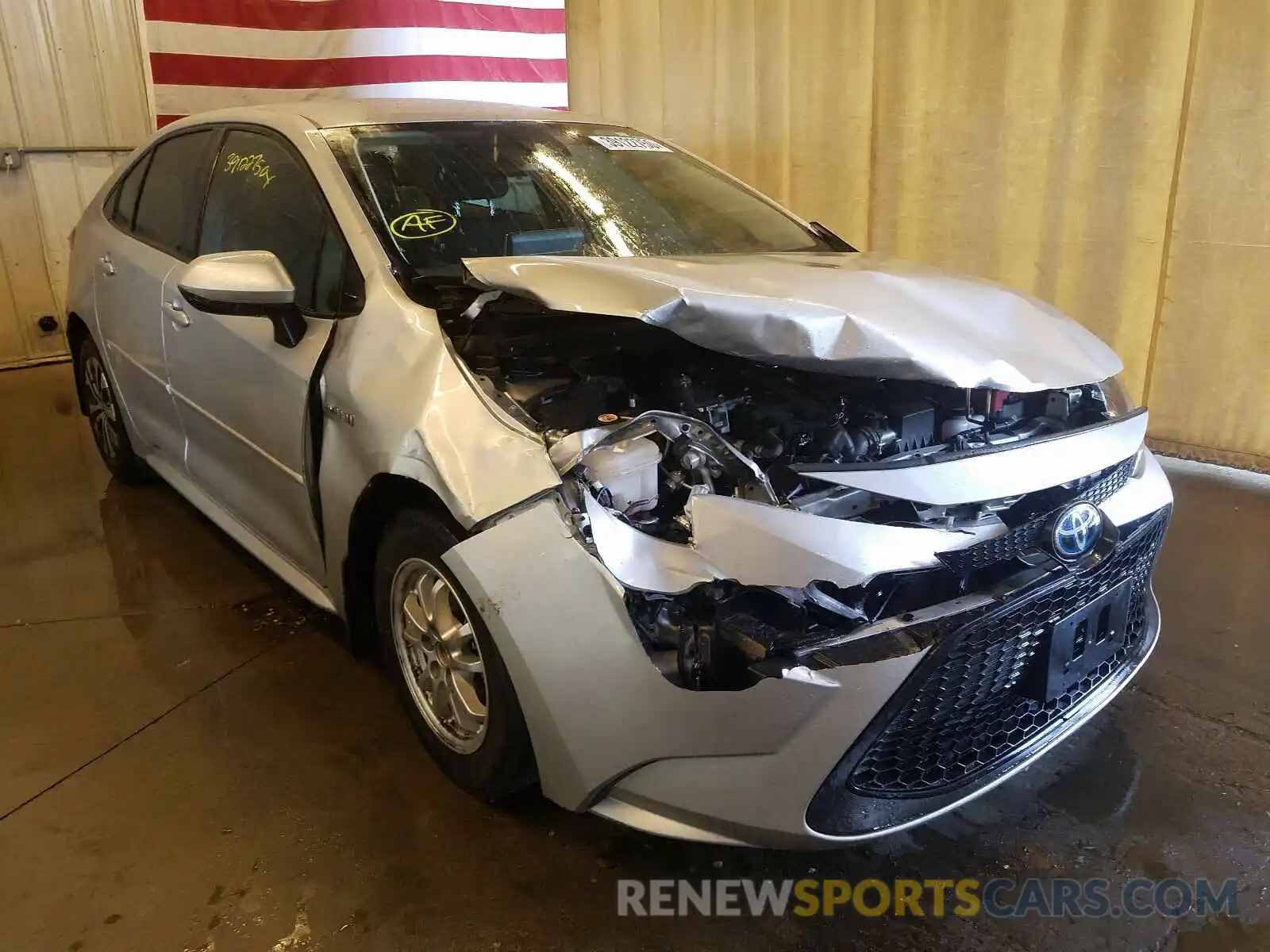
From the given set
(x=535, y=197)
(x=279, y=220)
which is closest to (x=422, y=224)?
(x=535, y=197)

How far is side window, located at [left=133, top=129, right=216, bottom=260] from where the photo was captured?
2.79m

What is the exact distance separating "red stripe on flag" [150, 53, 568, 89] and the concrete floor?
3.75 metres

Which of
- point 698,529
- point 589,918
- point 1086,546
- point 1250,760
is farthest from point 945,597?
point 1250,760

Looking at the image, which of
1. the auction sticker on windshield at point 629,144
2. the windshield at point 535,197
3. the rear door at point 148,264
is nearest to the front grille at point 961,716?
the windshield at point 535,197

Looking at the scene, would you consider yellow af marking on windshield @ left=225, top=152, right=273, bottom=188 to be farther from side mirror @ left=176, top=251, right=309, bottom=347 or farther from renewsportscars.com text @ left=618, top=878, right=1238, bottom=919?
renewsportscars.com text @ left=618, top=878, right=1238, bottom=919

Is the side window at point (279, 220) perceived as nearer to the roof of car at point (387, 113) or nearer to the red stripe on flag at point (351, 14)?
the roof of car at point (387, 113)

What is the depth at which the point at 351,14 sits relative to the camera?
5.39 metres

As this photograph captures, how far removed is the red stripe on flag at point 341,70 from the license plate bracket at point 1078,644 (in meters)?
4.92

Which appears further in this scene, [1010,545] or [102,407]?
[102,407]

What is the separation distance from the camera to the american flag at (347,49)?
5398 millimetres

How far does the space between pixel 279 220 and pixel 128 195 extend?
4.24ft

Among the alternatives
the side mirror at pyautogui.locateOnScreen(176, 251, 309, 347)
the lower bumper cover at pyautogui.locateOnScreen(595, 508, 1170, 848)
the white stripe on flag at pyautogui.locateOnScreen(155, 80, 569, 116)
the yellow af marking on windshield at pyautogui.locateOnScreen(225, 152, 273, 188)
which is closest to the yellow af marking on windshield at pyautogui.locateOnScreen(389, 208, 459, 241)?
the side mirror at pyautogui.locateOnScreen(176, 251, 309, 347)

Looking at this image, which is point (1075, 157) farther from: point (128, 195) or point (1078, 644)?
point (128, 195)

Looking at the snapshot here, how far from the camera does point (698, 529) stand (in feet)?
4.84
